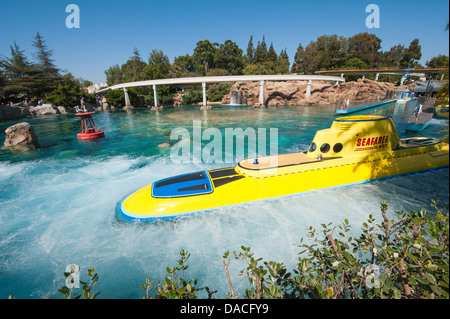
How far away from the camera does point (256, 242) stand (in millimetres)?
7488

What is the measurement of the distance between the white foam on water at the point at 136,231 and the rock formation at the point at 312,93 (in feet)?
145

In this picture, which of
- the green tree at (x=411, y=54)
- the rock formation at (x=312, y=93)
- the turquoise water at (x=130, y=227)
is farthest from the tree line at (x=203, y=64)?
the turquoise water at (x=130, y=227)

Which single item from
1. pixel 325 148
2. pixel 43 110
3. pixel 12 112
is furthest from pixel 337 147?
pixel 43 110

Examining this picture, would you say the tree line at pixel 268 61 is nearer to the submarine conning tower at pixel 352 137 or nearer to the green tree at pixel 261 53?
the green tree at pixel 261 53

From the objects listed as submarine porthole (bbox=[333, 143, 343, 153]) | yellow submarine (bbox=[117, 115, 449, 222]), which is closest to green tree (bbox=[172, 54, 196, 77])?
yellow submarine (bbox=[117, 115, 449, 222])

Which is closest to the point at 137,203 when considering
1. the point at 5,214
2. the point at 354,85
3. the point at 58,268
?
the point at 58,268

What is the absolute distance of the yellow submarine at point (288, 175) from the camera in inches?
340

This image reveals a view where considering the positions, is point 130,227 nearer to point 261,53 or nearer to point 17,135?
point 17,135

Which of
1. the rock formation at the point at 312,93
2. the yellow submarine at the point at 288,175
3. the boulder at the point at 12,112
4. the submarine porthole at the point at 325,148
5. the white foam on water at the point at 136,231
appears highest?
the rock formation at the point at 312,93

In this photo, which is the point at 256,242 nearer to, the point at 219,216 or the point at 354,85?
the point at 219,216

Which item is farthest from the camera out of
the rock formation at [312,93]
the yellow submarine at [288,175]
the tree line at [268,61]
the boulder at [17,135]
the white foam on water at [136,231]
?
the tree line at [268,61]

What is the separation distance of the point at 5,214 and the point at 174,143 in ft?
43.0

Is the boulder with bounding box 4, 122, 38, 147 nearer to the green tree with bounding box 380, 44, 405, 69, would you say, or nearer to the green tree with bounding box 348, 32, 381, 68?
the green tree with bounding box 348, 32, 381, 68
